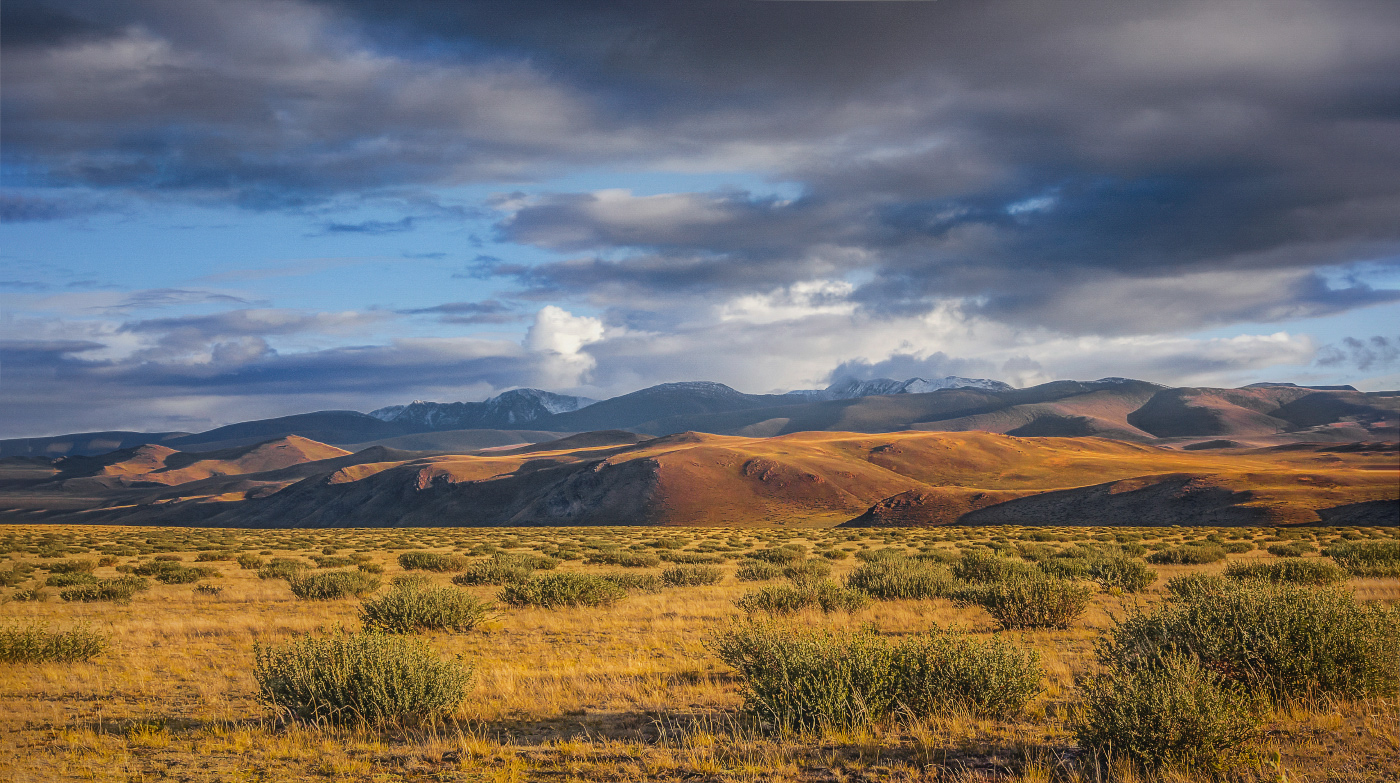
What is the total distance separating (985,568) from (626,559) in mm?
15898

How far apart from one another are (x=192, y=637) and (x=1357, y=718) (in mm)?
18901

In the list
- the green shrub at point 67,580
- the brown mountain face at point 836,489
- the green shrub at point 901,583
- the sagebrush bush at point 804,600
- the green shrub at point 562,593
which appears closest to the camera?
the sagebrush bush at point 804,600

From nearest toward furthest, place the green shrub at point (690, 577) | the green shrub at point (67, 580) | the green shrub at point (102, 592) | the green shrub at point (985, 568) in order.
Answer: the green shrub at point (985, 568)
the green shrub at point (102, 592)
the green shrub at point (690, 577)
the green shrub at point (67, 580)

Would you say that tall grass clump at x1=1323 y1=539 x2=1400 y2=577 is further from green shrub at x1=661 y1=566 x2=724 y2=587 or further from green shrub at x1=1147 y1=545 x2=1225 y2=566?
green shrub at x1=661 y1=566 x2=724 y2=587

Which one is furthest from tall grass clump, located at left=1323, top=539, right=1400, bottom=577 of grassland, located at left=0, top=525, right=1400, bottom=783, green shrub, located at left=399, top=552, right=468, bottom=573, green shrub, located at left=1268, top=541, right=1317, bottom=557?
green shrub, located at left=399, top=552, right=468, bottom=573

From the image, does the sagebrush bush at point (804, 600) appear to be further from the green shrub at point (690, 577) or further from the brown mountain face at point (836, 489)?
the brown mountain face at point (836, 489)

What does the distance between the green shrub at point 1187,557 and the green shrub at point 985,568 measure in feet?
35.0

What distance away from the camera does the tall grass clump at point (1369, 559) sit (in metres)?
23.1

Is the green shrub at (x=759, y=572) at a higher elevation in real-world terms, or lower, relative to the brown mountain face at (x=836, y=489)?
higher

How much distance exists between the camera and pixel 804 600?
17172 millimetres

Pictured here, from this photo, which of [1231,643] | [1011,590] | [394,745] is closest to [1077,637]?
[1011,590]

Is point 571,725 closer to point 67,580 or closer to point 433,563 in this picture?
point 433,563

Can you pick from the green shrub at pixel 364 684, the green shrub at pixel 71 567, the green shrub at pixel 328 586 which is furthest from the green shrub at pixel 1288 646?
the green shrub at pixel 71 567

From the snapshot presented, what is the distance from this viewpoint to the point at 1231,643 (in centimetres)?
841
